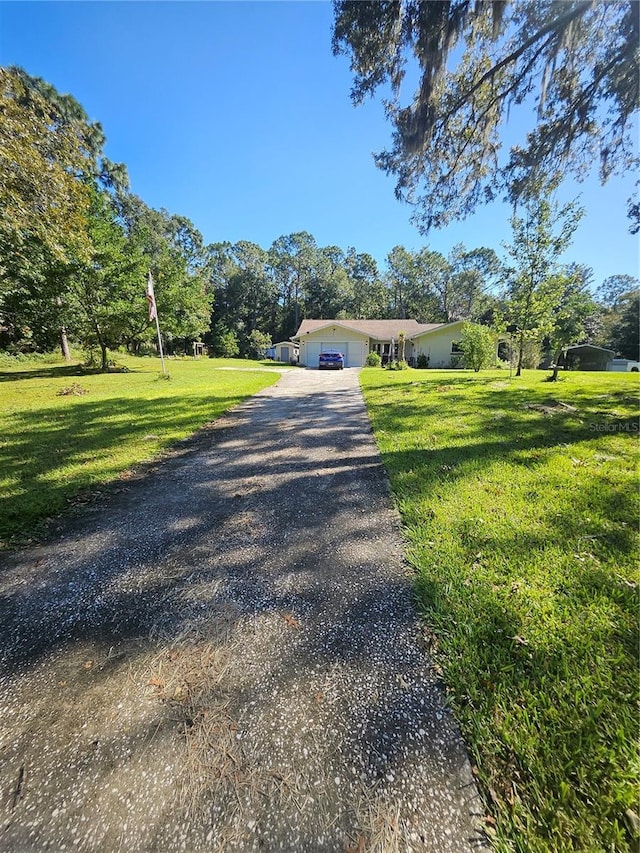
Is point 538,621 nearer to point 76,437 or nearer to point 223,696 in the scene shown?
point 223,696

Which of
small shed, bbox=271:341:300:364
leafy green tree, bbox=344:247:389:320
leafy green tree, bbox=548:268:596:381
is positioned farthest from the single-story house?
leafy green tree, bbox=344:247:389:320

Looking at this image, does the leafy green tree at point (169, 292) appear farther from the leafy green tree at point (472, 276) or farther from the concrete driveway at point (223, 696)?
the leafy green tree at point (472, 276)

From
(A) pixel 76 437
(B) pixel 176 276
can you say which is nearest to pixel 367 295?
(B) pixel 176 276

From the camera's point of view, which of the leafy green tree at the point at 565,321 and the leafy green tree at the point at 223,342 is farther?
the leafy green tree at the point at 223,342

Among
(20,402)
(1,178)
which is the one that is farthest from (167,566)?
(1,178)

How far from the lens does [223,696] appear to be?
1441mm

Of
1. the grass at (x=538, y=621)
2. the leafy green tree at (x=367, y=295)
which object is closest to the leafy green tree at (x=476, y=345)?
the grass at (x=538, y=621)

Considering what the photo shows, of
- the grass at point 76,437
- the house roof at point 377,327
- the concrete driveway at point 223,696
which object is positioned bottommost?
the concrete driveway at point 223,696

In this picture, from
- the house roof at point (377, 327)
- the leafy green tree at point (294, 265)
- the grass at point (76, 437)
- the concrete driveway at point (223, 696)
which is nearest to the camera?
the concrete driveway at point (223, 696)

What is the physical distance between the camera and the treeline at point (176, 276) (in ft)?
27.5

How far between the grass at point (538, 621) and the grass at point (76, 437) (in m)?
3.30

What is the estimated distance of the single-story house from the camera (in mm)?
26953

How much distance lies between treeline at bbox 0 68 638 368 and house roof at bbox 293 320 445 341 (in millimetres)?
8680

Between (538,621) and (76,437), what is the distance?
6275mm
